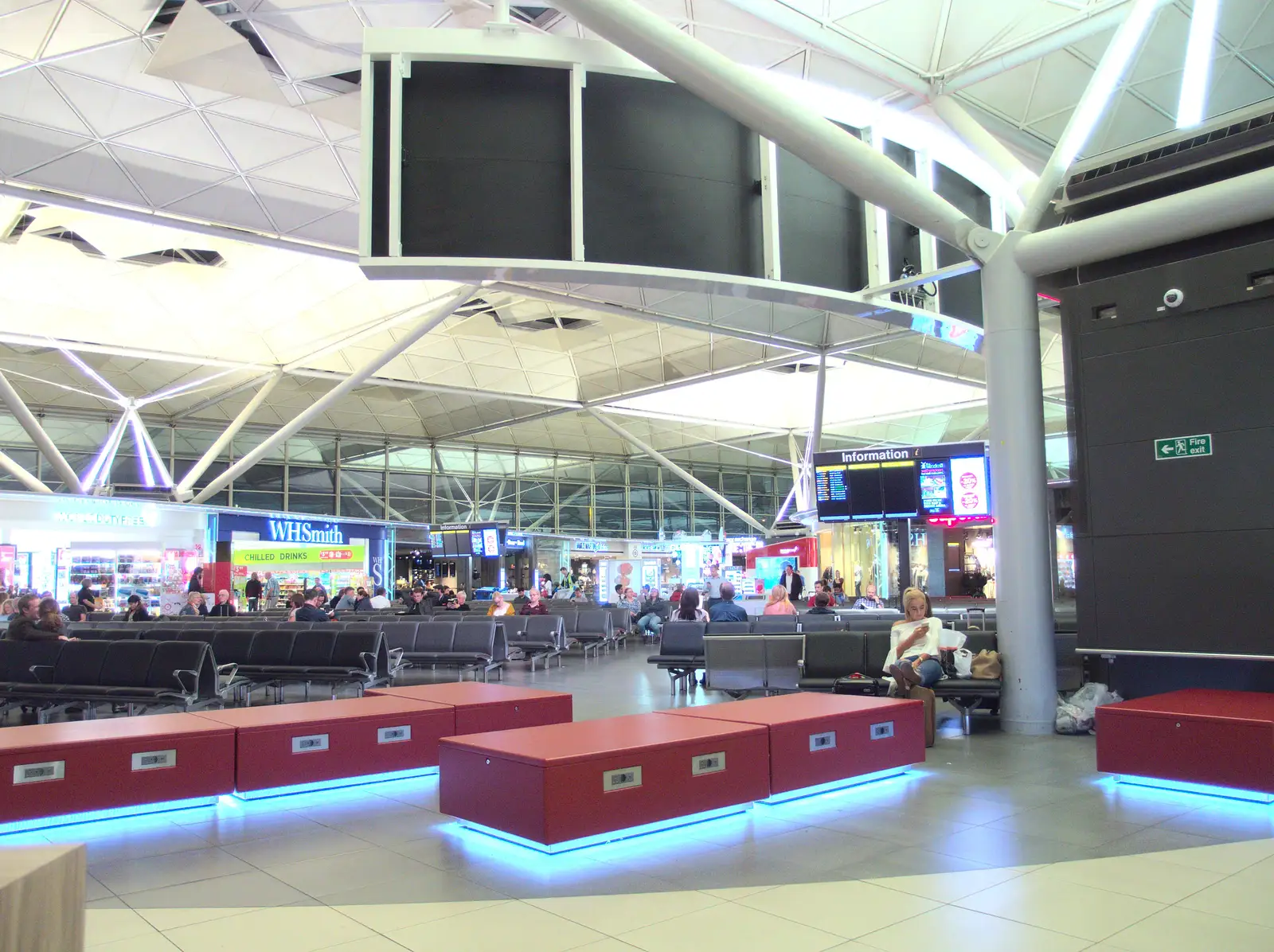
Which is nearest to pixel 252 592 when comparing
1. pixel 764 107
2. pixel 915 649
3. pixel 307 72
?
pixel 307 72

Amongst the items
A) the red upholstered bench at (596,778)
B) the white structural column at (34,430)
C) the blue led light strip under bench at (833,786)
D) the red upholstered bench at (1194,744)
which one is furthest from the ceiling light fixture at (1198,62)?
the white structural column at (34,430)

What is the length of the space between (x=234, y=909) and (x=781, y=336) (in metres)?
20.8

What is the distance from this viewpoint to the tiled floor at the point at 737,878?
12.7 feet

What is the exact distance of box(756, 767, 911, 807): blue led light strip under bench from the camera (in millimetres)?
6238

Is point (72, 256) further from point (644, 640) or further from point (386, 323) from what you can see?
point (644, 640)


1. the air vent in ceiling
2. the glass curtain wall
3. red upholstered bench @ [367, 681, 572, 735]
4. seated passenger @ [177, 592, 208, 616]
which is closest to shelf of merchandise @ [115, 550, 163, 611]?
the glass curtain wall

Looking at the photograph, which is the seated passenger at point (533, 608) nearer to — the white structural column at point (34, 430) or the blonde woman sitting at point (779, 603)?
the blonde woman sitting at point (779, 603)

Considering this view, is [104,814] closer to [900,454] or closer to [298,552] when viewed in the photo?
[900,454]

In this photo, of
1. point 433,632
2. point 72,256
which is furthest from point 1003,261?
point 72,256

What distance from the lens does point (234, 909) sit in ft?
14.1

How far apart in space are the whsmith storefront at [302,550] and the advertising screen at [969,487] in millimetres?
17750

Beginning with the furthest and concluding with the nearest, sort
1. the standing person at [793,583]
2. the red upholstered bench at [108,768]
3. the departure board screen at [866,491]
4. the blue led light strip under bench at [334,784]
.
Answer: the standing person at [793,583], the departure board screen at [866,491], the blue led light strip under bench at [334,784], the red upholstered bench at [108,768]

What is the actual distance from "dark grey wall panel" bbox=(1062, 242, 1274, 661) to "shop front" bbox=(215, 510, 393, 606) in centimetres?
2251

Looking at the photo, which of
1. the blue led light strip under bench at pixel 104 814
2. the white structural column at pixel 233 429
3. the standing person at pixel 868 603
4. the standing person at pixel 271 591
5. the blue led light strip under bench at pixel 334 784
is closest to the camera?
the blue led light strip under bench at pixel 104 814
